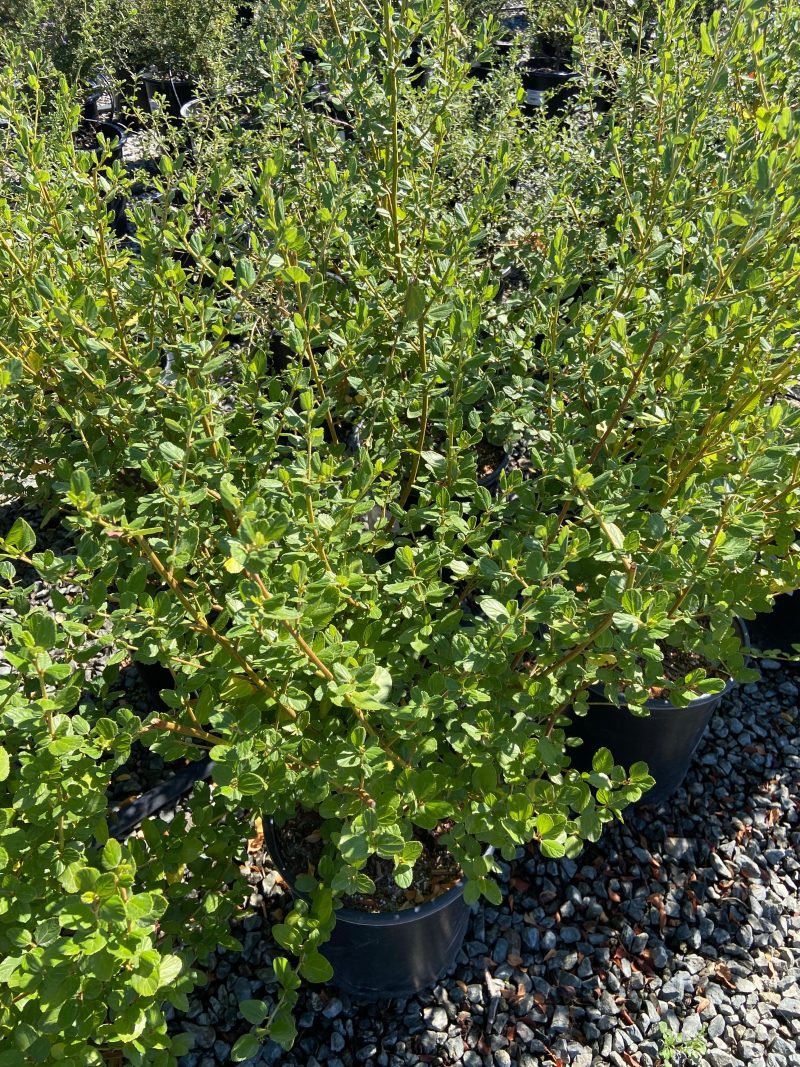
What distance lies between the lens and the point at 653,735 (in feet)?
7.55

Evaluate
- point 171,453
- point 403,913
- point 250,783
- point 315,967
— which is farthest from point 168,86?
point 315,967

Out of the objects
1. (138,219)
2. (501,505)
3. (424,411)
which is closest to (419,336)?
(424,411)

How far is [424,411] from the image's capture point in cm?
194

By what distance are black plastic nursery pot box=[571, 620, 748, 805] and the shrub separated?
465 millimetres

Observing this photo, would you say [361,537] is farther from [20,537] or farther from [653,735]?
[653,735]

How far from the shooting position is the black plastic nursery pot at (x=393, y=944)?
5.95 feet

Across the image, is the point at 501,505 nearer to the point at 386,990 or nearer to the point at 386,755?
the point at 386,755

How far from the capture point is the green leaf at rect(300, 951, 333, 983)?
5.08 feet

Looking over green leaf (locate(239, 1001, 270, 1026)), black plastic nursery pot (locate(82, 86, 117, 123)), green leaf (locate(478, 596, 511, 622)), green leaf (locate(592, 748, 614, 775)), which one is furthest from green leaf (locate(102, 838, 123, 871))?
black plastic nursery pot (locate(82, 86, 117, 123))

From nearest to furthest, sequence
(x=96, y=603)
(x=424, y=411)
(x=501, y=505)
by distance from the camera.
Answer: (x=96, y=603) < (x=501, y=505) < (x=424, y=411)

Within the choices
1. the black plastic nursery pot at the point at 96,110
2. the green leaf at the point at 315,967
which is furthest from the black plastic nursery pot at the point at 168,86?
the green leaf at the point at 315,967

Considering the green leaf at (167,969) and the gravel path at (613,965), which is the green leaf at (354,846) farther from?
the gravel path at (613,965)

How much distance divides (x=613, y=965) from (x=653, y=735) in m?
0.66

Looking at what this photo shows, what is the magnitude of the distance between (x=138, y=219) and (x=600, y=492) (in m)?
1.37
